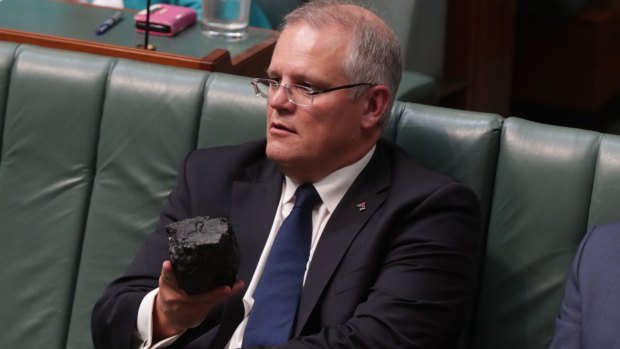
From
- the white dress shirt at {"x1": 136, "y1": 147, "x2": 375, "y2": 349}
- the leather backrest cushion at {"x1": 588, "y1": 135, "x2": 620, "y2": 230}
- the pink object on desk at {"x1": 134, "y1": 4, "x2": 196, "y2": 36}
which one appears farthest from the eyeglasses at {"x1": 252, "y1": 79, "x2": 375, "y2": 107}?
the pink object on desk at {"x1": 134, "y1": 4, "x2": 196, "y2": 36}

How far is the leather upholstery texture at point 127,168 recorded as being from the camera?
2008mm

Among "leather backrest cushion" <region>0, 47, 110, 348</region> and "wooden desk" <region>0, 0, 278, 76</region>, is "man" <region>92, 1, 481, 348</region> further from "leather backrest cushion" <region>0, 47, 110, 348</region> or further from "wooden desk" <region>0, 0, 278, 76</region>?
"wooden desk" <region>0, 0, 278, 76</region>

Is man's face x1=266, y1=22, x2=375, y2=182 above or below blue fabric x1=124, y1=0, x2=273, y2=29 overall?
above

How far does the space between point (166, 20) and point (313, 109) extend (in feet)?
2.73

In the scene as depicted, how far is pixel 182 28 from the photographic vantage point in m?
2.73

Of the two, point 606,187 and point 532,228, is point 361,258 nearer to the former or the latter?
point 532,228

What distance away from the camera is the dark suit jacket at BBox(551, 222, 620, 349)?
1.73 m

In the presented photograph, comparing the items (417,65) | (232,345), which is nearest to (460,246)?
(232,345)

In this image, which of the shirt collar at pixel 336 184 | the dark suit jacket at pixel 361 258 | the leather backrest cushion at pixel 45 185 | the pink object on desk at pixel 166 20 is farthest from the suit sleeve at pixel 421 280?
the pink object on desk at pixel 166 20

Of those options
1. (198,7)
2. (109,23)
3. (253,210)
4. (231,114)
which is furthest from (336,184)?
(198,7)

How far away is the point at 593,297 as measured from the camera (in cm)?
177

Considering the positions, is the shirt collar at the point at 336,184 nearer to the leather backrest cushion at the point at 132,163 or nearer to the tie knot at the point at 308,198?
the tie knot at the point at 308,198

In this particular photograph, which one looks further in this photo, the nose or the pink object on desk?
the pink object on desk

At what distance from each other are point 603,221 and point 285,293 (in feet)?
1.79
